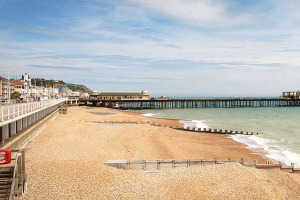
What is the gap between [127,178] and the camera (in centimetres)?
1157

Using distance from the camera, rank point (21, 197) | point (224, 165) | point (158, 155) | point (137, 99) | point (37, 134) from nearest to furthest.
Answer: point (21, 197)
point (224, 165)
point (158, 155)
point (37, 134)
point (137, 99)

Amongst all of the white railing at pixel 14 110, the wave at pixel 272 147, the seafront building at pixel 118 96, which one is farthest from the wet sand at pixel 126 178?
the seafront building at pixel 118 96

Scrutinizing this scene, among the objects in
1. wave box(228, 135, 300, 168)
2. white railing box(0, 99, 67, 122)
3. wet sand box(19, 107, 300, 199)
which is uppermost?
white railing box(0, 99, 67, 122)

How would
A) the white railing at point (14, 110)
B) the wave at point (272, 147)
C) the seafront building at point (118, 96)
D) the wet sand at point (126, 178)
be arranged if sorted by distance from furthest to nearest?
the seafront building at point (118, 96) < the wave at point (272, 147) < the white railing at point (14, 110) < the wet sand at point (126, 178)

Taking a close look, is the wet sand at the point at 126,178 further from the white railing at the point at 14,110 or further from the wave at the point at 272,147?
the white railing at the point at 14,110

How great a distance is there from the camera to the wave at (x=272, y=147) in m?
19.1

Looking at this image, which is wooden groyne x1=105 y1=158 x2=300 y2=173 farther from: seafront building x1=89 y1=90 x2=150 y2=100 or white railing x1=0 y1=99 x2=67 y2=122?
seafront building x1=89 y1=90 x2=150 y2=100

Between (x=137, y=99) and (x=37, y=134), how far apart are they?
65858 mm

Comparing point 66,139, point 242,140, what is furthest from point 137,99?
point 66,139

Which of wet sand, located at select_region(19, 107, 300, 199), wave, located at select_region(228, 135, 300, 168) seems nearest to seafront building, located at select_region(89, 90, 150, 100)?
wave, located at select_region(228, 135, 300, 168)

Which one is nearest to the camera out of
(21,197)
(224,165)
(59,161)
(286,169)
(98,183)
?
(21,197)

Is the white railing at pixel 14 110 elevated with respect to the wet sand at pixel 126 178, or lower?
elevated

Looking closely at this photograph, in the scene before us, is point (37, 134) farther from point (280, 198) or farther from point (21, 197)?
point (280, 198)

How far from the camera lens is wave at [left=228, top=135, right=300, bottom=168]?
752 inches
